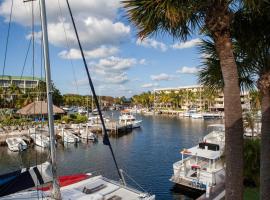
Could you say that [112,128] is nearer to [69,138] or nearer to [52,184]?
[69,138]

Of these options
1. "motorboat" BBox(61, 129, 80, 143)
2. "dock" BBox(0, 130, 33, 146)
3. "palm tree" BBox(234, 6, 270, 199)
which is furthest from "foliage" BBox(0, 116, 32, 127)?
"palm tree" BBox(234, 6, 270, 199)

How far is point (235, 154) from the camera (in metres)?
5.40

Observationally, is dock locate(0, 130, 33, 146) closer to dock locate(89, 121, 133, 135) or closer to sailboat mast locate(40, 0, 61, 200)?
dock locate(89, 121, 133, 135)

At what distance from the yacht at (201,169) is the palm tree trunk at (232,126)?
1723 cm

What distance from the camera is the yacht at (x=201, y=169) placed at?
74.9 ft

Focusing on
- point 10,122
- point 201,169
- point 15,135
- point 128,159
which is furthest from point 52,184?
point 10,122

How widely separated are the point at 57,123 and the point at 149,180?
40.6m

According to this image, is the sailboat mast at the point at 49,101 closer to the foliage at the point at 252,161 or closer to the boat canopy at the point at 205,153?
the foliage at the point at 252,161

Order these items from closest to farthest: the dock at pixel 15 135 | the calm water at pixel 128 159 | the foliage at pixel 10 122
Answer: the calm water at pixel 128 159 < the dock at pixel 15 135 < the foliage at pixel 10 122

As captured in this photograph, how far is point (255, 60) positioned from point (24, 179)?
8876mm

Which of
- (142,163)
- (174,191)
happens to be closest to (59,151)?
(142,163)

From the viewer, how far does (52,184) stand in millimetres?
11477

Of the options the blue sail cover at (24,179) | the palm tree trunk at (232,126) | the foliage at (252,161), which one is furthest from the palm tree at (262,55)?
the foliage at (252,161)

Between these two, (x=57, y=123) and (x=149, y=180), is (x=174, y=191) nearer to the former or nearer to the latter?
(x=149, y=180)
